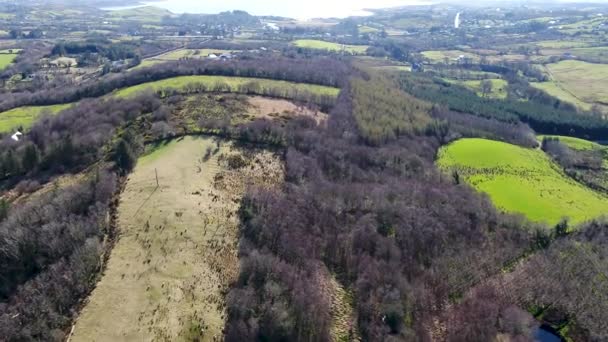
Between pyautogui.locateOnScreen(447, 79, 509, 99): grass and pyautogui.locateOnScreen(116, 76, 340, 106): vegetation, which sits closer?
pyautogui.locateOnScreen(116, 76, 340, 106): vegetation

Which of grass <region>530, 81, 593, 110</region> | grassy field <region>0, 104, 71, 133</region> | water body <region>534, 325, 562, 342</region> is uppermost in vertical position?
grassy field <region>0, 104, 71, 133</region>

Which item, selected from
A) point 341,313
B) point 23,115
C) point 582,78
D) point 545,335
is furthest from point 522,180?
point 23,115

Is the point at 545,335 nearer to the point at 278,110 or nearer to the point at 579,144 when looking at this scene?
the point at 278,110

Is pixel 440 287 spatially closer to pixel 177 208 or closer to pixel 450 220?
pixel 450 220

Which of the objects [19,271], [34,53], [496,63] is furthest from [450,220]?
[34,53]

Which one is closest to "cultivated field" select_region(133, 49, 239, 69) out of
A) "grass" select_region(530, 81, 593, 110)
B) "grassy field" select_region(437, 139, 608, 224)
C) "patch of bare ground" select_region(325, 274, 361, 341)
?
"grassy field" select_region(437, 139, 608, 224)

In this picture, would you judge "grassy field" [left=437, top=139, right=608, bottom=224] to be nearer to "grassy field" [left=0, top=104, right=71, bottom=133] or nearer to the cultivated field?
"grassy field" [left=0, top=104, right=71, bottom=133]

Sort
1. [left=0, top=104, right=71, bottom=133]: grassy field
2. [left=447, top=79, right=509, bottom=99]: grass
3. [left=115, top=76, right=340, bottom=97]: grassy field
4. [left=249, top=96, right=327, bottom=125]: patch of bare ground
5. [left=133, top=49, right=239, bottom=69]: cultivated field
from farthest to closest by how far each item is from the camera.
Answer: [left=133, top=49, right=239, bottom=69]: cultivated field, [left=447, top=79, right=509, bottom=99]: grass, [left=115, top=76, right=340, bottom=97]: grassy field, [left=0, top=104, right=71, bottom=133]: grassy field, [left=249, top=96, right=327, bottom=125]: patch of bare ground
